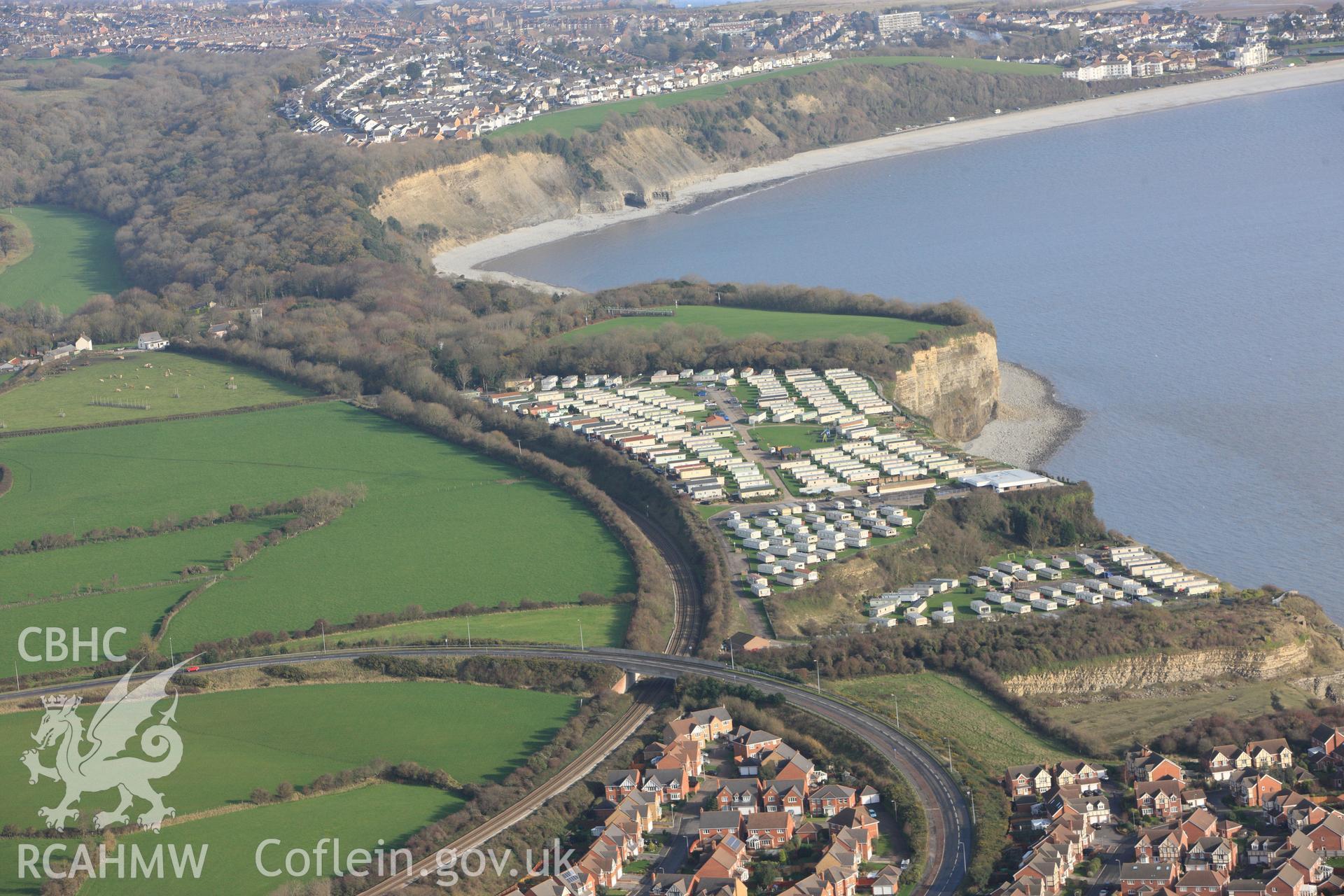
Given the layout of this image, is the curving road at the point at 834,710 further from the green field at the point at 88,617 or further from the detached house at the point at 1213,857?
the detached house at the point at 1213,857

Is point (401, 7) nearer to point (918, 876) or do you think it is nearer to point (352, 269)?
point (352, 269)

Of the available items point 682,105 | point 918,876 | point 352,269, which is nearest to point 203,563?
point 918,876

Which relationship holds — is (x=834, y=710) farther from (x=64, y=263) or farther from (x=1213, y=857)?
(x=64, y=263)

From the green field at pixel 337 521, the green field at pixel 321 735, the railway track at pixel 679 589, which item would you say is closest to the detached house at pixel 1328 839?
the green field at pixel 321 735

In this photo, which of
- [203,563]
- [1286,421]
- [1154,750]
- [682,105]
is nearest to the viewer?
[1154,750]

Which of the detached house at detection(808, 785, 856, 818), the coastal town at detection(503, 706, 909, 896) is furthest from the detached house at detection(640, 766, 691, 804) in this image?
the detached house at detection(808, 785, 856, 818)
